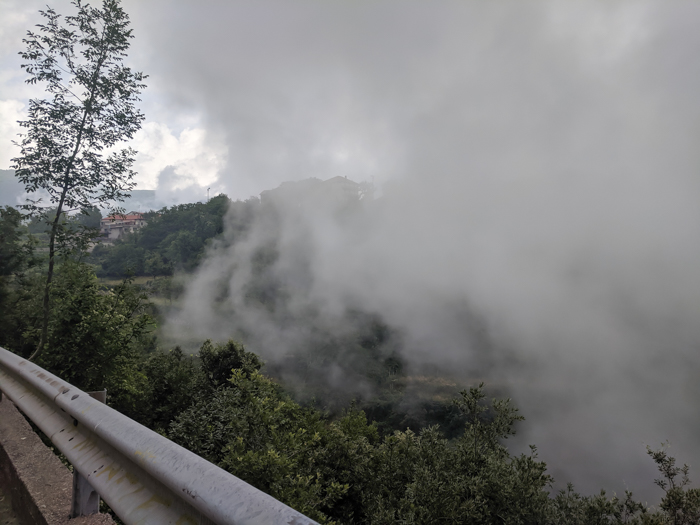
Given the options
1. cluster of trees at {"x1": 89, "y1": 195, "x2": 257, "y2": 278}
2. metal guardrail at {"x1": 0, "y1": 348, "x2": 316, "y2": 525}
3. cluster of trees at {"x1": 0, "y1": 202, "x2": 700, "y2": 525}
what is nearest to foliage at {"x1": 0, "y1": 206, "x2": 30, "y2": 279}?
cluster of trees at {"x1": 0, "y1": 202, "x2": 700, "y2": 525}

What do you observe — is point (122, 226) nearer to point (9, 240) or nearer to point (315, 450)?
point (9, 240)

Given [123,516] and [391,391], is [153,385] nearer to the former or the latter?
[123,516]

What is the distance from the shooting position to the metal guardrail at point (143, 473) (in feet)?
3.63

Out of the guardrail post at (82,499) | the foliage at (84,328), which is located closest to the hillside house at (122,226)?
the foliage at (84,328)

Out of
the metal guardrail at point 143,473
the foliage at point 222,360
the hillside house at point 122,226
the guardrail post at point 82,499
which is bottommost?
the guardrail post at point 82,499

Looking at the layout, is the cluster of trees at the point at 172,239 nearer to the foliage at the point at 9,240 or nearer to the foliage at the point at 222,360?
the foliage at the point at 222,360

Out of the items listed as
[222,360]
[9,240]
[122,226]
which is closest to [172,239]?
[122,226]

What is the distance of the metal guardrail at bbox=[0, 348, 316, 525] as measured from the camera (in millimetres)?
1106

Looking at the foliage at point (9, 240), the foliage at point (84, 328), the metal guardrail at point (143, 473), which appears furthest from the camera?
the foliage at point (9, 240)

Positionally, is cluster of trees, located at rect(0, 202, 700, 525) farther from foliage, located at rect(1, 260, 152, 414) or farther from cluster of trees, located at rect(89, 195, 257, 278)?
cluster of trees, located at rect(89, 195, 257, 278)

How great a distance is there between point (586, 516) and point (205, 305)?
395 ft

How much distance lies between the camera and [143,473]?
1612 millimetres

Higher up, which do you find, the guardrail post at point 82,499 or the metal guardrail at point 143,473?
the metal guardrail at point 143,473

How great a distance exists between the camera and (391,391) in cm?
10456
